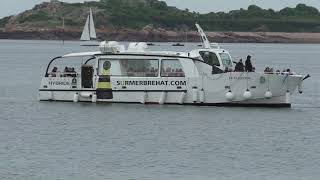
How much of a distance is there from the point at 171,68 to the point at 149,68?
1.07m

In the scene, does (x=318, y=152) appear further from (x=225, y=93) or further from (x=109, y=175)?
(x=225, y=93)

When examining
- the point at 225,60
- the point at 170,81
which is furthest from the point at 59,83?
the point at 225,60

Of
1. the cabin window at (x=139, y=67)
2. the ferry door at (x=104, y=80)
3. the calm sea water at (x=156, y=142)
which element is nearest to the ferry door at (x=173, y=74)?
the cabin window at (x=139, y=67)

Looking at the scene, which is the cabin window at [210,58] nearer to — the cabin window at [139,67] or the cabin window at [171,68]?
the cabin window at [171,68]

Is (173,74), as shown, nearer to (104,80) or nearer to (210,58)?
(210,58)

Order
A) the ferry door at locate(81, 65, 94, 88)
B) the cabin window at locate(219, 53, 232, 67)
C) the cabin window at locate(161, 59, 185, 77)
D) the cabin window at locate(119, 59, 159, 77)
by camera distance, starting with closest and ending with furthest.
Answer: the cabin window at locate(161, 59, 185, 77), the cabin window at locate(119, 59, 159, 77), the ferry door at locate(81, 65, 94, 88), the cabin window at locate(219, 53, 232, 67)

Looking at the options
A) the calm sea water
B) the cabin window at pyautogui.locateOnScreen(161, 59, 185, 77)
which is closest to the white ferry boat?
the cabin window at pyautogui.locateOnScreen(161, 59, 185, 77)

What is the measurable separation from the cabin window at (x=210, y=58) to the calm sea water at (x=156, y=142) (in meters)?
2.41

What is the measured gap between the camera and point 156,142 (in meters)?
39.3

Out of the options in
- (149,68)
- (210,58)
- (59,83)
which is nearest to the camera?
(149,68)

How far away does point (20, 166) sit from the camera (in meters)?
33.0

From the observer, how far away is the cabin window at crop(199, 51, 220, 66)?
50.9 m

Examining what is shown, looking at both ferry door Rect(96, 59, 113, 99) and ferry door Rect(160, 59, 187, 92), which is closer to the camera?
ferry door Rect(160, 59, 187, 92)

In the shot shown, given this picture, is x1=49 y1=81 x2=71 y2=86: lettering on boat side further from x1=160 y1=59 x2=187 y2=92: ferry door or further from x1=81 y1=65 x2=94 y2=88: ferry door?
x1=160 y1=59 x2=187 y2=92: ferry door
